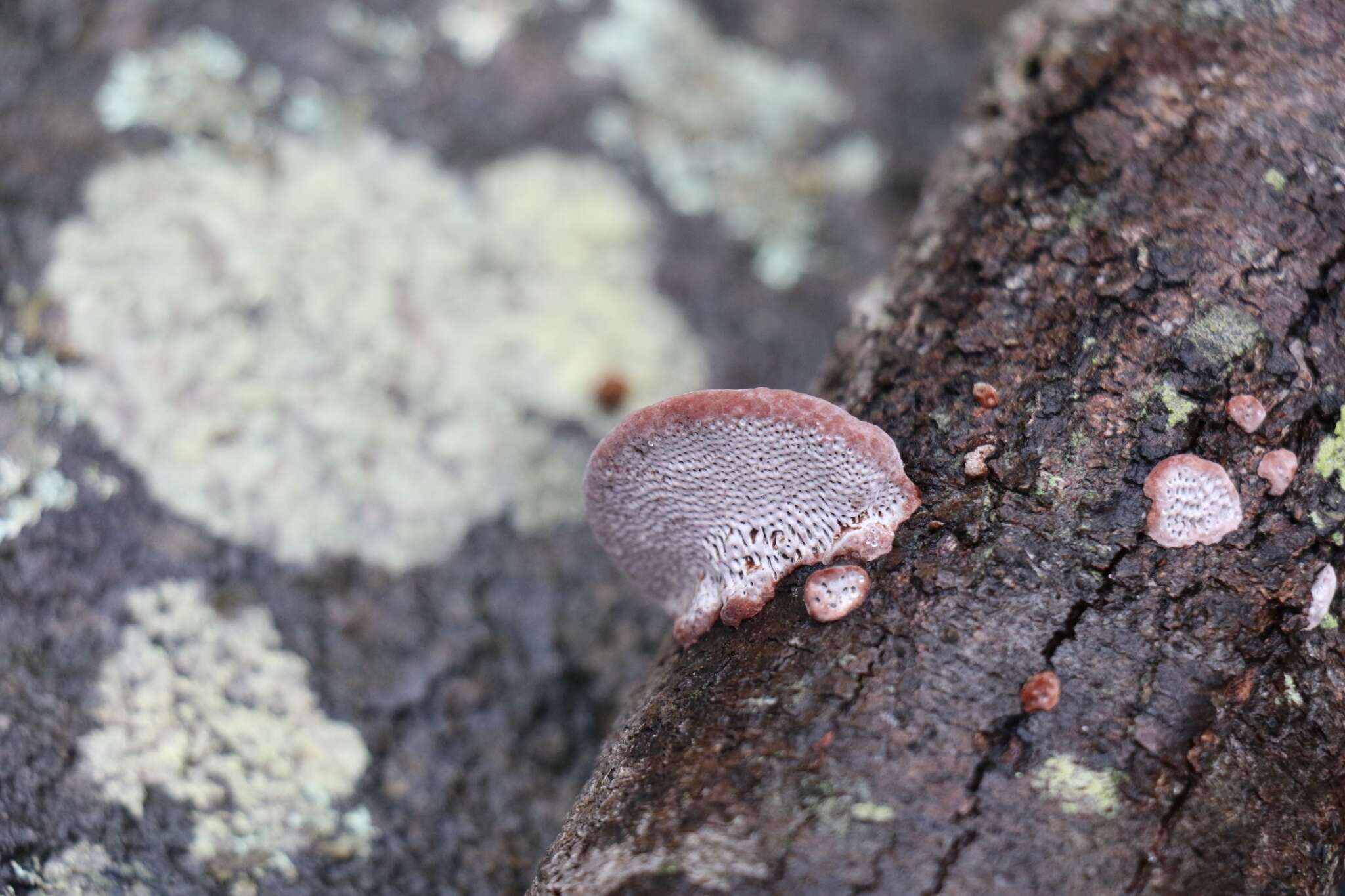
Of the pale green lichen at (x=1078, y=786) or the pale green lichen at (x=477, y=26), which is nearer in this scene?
the pale green lichen at (x=1078, y=786)

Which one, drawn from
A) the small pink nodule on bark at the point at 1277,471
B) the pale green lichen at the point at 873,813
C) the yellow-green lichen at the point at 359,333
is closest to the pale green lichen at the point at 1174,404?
the small pink nodule on bark at the point at 1277,471

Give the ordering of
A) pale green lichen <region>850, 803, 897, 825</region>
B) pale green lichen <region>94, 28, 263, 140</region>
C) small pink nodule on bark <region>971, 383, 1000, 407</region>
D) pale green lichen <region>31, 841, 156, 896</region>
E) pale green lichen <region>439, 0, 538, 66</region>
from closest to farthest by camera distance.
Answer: pale green lichen <region>850, 803, 897, 825</region>, small pink nodule on bark <region>971, 383, 1000, 407</region>, pale green lichen <region>31, 841, 156, 896</region>, pale green lichen <region>94, 28, 263, 140</region>, pale green lichen <region>439, 0, 538, 66</region>

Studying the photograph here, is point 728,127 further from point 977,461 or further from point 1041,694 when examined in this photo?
point 1041,694

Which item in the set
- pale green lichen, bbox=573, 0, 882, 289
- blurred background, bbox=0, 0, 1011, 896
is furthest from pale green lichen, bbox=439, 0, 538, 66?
pale green lichen, bbox=573, 0, 882, 289

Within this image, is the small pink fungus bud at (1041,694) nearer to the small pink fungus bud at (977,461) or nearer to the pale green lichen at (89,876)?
the small pink fungus bud at (977,461)

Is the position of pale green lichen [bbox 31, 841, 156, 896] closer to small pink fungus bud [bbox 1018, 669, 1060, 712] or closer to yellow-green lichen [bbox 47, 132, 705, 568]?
yellow-green lichen [bbox 47, 132, 705, 568]

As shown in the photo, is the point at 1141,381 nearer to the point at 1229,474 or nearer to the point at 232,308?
the point at 1229,474
